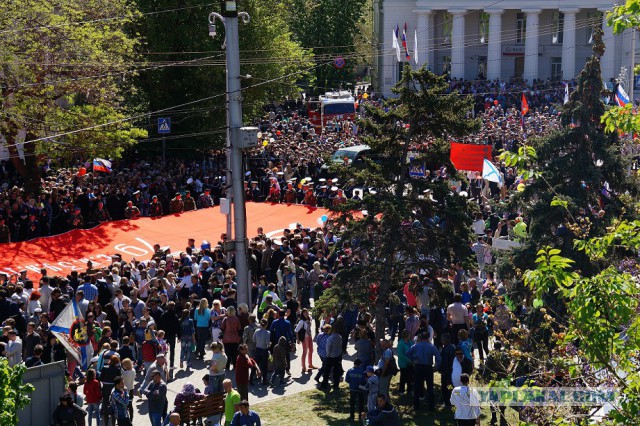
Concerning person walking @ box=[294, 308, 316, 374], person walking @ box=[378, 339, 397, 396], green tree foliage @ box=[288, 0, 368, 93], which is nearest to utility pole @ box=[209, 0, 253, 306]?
person walking @ box=[294, 308, 316, 374]

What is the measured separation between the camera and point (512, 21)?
273 feet

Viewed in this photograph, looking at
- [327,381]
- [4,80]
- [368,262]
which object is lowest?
[327,381]

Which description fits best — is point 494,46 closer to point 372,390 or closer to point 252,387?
point 252,387

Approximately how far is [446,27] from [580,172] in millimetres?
62463

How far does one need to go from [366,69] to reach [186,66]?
58.2 meters

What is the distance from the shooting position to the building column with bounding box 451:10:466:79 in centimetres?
8031

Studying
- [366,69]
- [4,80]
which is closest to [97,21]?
[4,80]

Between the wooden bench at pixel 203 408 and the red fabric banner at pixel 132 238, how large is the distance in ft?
37.9

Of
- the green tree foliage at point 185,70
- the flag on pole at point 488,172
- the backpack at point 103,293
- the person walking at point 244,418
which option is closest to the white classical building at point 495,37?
the green tree foliage at point 185,70

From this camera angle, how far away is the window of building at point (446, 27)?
82.3 metres

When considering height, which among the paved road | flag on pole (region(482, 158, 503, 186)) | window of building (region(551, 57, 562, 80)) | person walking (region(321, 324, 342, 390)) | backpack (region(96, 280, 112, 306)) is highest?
window of building (region(551, 57, 562, 80))

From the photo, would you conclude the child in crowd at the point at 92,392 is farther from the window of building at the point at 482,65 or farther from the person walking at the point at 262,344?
the window of building at the point at 482,65

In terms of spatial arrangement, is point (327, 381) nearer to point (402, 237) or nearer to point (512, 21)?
point (402, 237)

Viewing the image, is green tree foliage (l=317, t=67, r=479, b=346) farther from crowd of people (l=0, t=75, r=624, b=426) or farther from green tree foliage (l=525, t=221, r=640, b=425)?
green tree foliage (l=525, t=221, r=640, b=425)
